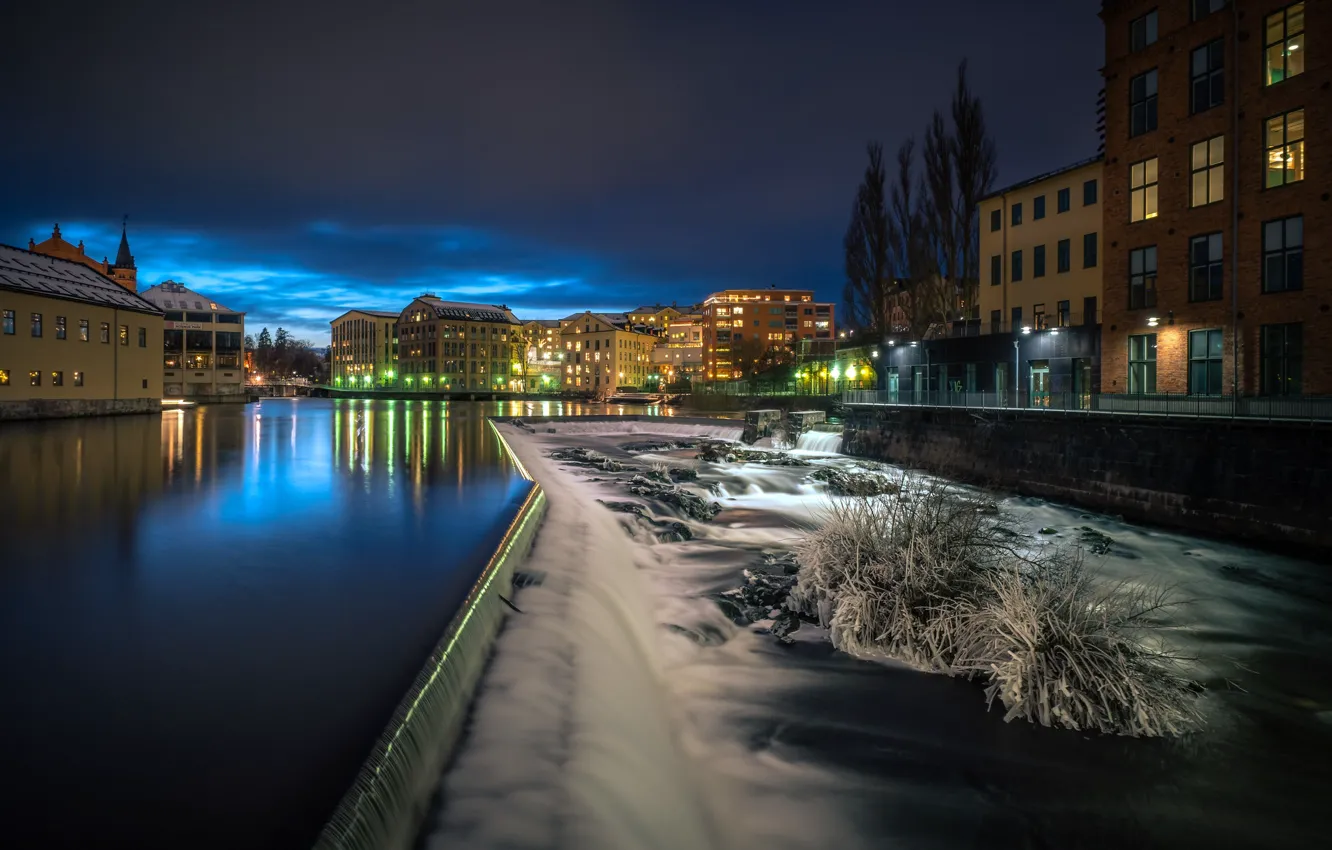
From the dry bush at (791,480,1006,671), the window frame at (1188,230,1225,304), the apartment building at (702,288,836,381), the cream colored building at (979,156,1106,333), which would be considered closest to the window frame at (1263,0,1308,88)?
the window frame at (1188,230,1225,304)

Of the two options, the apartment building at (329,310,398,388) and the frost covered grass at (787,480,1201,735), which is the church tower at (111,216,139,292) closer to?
the apartment building at (329,310,398,388)

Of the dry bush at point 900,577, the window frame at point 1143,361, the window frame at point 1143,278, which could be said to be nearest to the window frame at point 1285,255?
the window frame at point 1143,278

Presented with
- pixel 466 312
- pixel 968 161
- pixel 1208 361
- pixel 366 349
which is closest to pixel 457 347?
pixel 466 312

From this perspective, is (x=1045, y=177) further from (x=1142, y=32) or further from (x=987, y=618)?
(x=987, y=618)

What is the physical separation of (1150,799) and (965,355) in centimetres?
3572

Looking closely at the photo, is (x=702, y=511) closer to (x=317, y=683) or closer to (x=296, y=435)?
(x=317, y=683)

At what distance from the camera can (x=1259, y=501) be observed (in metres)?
14.6

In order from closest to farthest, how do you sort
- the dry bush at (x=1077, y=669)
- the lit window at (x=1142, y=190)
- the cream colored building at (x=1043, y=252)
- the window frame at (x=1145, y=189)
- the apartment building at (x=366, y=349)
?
the dry bush at (x=1077, y=669)
the window frame at (x=1145, y=189)
the lit window at (x=1142, y=190)
the cream colored building at (x=1043, y=252)
the apartment building at (x=366, y=349)

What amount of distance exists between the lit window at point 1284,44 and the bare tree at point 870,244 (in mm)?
25110

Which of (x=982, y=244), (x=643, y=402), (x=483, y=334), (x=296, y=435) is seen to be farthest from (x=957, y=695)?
(x=483, y=334)

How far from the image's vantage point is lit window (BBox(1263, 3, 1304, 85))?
19.9m

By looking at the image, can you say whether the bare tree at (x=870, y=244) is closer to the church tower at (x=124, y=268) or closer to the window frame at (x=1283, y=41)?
the window frame at (x=1283, y=41)

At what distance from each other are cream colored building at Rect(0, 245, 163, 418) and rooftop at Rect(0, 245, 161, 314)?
0.07 metres

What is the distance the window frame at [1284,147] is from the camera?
65.3 ft
